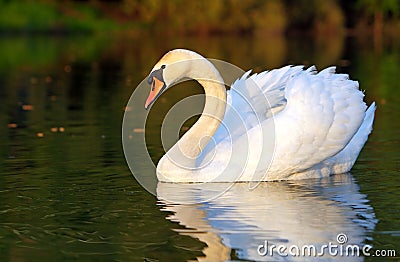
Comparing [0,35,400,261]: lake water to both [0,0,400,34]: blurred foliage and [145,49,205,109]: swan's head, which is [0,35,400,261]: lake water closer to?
[145,49,205,109]: swan's head

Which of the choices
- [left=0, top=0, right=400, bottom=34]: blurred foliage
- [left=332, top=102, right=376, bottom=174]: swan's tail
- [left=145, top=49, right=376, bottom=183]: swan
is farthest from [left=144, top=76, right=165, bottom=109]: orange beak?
[left=0, top=0, right=400, bottom=34]: blurred foliage

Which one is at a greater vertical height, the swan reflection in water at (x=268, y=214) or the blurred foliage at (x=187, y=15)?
the blurred foliage at (x=187, y=15)

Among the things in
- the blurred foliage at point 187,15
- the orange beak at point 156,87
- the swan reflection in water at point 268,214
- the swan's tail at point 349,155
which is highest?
the blurred foliage at point 187,15

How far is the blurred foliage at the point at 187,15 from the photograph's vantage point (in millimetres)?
52469

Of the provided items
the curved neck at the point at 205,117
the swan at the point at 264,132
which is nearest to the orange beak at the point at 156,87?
the swan at the point at 264,132

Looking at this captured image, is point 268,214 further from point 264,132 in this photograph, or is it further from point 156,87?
point 156,87

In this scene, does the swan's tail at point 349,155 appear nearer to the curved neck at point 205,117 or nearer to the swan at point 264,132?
the swan at point 264,132

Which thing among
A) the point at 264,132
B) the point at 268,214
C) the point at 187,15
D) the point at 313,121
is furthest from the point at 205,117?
the point at 187,15

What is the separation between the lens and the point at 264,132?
369 inches

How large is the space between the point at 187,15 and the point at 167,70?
45.2 meters

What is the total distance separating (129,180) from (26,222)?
202 cm

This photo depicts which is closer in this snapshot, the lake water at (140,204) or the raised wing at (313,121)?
the lake water at (140,204)

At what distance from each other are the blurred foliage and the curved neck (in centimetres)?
4246

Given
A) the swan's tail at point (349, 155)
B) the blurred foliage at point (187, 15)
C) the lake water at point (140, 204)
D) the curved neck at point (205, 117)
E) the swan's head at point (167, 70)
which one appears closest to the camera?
the lake water at point (140, 204)
